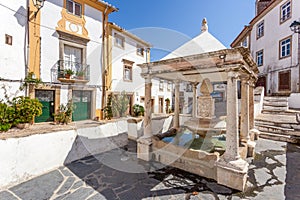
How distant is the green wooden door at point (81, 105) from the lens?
36.4ft

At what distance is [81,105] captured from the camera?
450 inches

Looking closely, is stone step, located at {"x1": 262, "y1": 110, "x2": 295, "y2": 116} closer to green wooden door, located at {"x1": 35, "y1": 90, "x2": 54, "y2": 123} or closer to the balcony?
the balcony

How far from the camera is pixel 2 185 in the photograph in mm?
4043

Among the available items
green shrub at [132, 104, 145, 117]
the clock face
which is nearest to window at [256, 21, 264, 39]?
green shrub at [132, 104, 145, 117]

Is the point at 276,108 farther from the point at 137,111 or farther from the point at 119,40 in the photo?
the point at 119,40

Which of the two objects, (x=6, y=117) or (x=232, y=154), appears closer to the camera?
(x=232, y=154)

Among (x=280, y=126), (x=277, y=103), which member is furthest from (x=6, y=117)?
(x=277, y=103)

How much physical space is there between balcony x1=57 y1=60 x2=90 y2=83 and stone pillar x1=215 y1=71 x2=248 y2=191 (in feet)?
32.1

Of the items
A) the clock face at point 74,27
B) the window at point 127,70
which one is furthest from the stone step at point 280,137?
the clock face at point 74,27

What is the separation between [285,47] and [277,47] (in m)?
0.77

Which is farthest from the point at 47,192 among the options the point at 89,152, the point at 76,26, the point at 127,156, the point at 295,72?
the point at 295,72

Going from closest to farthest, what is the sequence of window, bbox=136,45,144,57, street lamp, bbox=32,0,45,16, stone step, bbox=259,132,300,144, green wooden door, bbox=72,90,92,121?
stone step, bbox=259,132,300,144 < street lamp, bbox=32,0,45,16 < green wooden door, bbox=72,90,92,121 < window, bbox=136,45,144,57

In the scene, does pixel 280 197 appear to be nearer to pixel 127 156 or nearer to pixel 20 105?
pixel 127 156

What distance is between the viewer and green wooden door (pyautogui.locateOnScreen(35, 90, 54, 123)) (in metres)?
9.34
